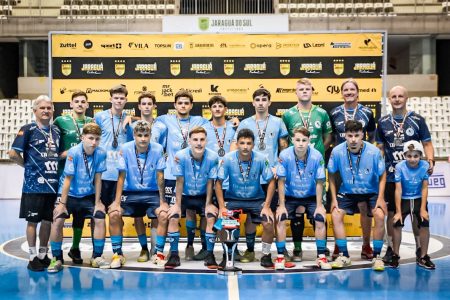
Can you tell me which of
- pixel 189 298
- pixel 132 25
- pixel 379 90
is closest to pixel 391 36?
pixel 132 25

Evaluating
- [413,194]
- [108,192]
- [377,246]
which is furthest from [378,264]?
[108,192]

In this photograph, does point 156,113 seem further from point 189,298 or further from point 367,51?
point 189,298

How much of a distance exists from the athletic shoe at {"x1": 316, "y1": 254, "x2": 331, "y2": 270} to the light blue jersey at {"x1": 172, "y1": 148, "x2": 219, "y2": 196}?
5.47 ft

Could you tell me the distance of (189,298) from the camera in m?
5.50

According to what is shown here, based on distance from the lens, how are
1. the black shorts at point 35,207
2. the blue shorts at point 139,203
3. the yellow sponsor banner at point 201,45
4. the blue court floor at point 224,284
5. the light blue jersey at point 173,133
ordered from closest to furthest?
the blue court floor at point 224,284
the black shorts at point 35,207
the blue shorts at point 139,203
the light blue jersey at point 173,133
the yellow sponsor banner at point 201,45

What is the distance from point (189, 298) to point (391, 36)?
17074mm

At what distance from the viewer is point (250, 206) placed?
7062 millimetres

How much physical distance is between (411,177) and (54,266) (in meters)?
4.35

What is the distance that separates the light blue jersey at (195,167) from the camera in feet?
23.2

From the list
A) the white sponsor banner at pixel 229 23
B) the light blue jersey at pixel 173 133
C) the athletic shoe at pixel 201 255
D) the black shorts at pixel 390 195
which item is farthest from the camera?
the white sponsor banner at pixel 229 23

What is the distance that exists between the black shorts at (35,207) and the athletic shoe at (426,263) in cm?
449

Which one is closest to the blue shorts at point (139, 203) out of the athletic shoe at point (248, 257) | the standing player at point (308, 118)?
the athletic shoe at point (248, 257)

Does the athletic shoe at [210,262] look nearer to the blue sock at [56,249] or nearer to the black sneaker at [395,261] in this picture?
the blue sock at [56,249]

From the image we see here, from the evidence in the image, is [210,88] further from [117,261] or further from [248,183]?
[117,261]
